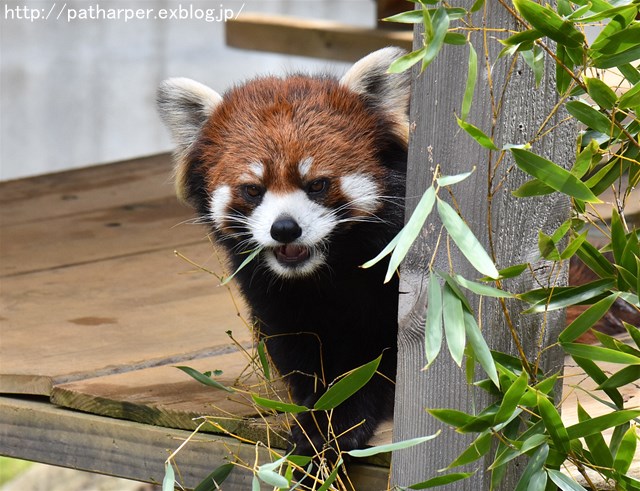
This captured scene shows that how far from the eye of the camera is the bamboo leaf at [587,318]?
1547 mm

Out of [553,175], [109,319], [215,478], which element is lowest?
[109,319]

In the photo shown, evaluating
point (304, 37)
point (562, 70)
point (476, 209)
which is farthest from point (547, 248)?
point (304, 37)

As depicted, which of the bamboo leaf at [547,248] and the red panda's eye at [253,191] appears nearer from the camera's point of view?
the bamboo leaf at [547,248]

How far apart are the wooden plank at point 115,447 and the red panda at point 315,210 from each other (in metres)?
0.15

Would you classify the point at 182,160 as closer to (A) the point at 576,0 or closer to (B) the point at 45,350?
(B) the point at 45,350

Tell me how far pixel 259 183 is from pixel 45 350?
88 cm

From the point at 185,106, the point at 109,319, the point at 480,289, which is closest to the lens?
the point at 480,289

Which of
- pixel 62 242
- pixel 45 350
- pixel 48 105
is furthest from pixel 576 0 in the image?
pixel 48 105

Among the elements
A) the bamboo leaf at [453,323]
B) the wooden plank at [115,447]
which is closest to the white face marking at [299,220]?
the wooden plank at [115,447]

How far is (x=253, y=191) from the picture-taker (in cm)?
222

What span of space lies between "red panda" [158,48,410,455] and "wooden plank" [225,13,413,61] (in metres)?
2.66

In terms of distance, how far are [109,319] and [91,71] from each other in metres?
4.25

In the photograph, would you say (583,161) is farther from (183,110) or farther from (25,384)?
(25,384)

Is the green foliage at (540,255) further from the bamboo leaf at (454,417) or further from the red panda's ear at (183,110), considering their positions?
the red panda's ear at (183,110)
